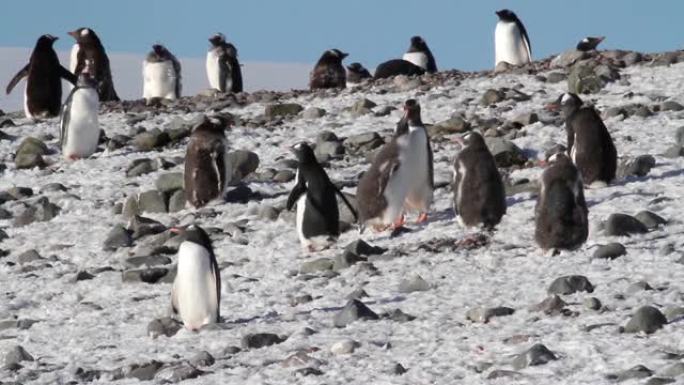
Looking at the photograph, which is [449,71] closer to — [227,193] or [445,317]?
[227,193]

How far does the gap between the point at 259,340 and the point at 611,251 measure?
2303mm

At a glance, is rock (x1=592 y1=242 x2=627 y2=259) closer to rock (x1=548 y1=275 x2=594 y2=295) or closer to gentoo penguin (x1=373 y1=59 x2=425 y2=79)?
rock (x1=548 y1=275 x2=594 y2=295)

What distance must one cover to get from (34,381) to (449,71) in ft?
39.1

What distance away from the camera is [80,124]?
1477 centimetres

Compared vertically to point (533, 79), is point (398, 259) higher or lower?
lower

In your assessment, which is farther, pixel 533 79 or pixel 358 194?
pixel 533 79

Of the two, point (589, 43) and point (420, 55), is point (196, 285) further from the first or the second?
point (420, 55)

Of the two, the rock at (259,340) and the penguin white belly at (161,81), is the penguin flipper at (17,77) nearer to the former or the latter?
the penguin white belly at (161,81)

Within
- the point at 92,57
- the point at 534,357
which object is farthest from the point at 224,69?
the point at 534,357

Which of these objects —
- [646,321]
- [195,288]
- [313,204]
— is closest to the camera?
[646,321]

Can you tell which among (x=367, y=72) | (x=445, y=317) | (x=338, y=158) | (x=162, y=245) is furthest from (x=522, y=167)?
(x=367, y=72)

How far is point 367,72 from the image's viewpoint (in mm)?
21359

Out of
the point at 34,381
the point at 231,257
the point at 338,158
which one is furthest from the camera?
the point at 338,158

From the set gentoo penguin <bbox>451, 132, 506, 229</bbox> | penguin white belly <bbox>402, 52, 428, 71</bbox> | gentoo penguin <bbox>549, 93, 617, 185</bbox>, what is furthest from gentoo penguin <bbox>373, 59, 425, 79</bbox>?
gentoo penguin <bbox>451, 132, 506, 229</bbox>
